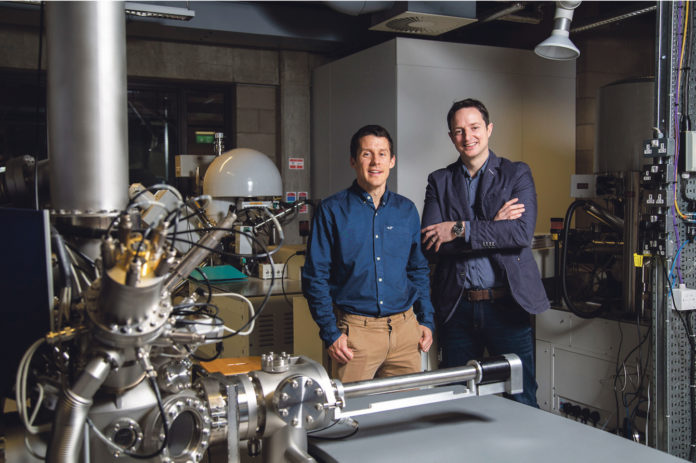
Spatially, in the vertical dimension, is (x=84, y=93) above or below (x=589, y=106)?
below

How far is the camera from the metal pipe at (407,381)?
1.10 meters

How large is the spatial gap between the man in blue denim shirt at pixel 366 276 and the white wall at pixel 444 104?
6.03 feet

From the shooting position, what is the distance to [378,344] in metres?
2.10

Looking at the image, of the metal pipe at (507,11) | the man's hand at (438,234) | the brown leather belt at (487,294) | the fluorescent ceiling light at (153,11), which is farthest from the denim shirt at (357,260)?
the metal pipe at (507,11)

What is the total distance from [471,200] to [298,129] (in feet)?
10.3

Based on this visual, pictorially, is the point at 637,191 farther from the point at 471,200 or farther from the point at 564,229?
the point at 471,200

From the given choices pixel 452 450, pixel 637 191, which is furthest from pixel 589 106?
pixel 452 450

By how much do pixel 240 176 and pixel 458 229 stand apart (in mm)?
1347

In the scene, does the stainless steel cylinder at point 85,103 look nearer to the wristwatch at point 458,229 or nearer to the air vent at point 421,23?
the wristwatch at point 458,229

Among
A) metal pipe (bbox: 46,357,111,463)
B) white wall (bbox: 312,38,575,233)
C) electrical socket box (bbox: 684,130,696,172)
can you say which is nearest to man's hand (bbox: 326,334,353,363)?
metal pipe (bbox: 46,357,111,463)

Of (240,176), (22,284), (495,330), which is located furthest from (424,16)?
(22,284)

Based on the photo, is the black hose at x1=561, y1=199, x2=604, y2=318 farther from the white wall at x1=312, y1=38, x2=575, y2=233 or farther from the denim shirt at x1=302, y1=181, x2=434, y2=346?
the white wall at x1=312, y1=38, x2=575, y2=233

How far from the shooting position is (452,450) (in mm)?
1104

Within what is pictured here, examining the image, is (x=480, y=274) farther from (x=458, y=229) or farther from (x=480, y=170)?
(x=480, y=170)
